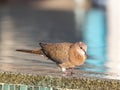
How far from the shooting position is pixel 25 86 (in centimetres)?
481

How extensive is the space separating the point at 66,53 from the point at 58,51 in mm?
88

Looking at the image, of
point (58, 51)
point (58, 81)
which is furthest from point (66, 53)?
point (58, 81)

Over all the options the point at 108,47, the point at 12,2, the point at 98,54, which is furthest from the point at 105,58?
the point at 12,2

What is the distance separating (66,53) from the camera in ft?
16.6

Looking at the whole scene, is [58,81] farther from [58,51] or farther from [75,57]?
[58,51]

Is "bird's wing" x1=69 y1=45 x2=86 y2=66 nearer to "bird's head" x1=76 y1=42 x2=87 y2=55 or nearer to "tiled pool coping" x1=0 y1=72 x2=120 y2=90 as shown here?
"bird's head" x1=76 y1=42 x2=87 y2=55

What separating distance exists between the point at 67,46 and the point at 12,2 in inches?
769

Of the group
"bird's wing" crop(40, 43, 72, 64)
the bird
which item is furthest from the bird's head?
"bird's wing" crop(40, 43, 72, 64)

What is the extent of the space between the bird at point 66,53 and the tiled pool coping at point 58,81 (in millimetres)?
192

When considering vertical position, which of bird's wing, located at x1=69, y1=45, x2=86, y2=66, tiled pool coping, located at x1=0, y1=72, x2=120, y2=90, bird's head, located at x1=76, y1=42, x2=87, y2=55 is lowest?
tiled pool coping, located at x1=0, y1=72, x2=120, y2=90

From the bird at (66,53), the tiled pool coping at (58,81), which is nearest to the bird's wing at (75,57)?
the bird at (66,53)


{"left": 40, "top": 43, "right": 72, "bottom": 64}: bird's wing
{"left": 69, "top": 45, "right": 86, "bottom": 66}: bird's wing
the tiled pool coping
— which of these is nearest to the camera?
the tiled pool coping

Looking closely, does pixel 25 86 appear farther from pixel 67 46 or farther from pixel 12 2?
pixel 12 2

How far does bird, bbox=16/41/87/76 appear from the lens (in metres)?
4.94
